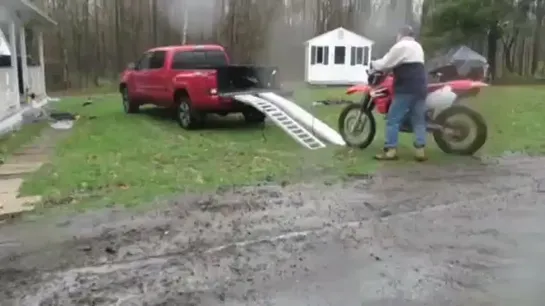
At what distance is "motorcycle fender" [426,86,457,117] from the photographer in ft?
24.6

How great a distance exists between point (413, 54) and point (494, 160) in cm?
166

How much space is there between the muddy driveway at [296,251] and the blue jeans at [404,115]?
1543mm

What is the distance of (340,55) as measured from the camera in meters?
29.3

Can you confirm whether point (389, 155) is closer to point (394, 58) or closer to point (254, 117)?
point (394, 58)

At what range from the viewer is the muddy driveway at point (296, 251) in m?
3.35

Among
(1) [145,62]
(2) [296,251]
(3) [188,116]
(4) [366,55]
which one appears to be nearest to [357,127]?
(3) [188,116]

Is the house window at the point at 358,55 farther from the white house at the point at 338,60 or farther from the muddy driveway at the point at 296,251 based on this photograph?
the muddy driveway at the point at 296,251

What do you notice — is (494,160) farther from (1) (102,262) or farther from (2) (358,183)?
(1) (102,262)

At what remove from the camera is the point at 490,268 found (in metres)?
3.67

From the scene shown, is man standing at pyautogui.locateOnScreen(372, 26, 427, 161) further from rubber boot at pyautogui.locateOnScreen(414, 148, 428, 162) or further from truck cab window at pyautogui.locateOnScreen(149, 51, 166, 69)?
truck cab window at pyautogui.locateOnScreen(149, 51, 166, 69)

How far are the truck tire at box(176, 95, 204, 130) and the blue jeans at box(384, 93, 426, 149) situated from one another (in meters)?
4.81

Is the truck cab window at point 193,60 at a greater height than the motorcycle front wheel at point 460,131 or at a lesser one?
greater

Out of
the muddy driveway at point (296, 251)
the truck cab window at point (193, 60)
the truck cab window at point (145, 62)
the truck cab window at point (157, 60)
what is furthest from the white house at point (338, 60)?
the muddy driveway at point (296, 251)

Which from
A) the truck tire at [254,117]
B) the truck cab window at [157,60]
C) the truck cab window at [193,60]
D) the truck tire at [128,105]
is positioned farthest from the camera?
the truck tire at [128,105]
